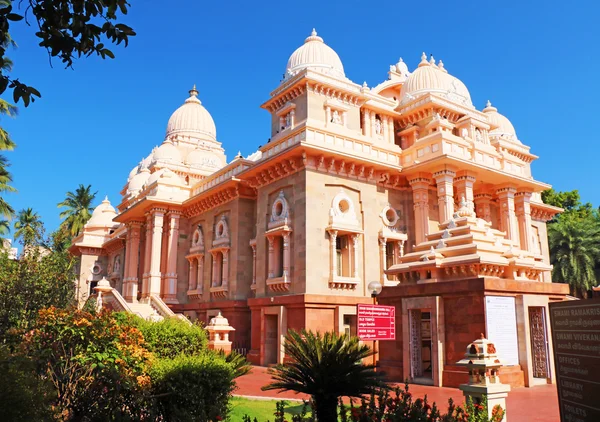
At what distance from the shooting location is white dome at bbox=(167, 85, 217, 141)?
3984 cm

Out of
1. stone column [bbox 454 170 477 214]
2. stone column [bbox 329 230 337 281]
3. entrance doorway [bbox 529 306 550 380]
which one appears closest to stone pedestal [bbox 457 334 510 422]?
entrance doorway [bbox 529 306 550 380]

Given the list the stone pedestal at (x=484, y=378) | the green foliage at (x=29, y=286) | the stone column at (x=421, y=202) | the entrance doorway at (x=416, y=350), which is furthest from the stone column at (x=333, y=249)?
the stone pedestal at (x=484, y=378)

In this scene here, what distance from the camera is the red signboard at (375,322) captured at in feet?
37.8

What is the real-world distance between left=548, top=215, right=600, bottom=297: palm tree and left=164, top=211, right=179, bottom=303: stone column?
27.4m

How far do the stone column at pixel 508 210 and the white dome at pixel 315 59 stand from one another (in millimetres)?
9605

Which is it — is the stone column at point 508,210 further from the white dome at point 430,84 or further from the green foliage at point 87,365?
the green foliage at point 87,365

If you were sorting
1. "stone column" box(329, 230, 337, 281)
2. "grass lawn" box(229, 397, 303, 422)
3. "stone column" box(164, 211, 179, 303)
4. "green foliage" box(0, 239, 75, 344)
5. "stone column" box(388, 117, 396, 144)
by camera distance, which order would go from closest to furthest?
"grass lawn" box(229, 397, 303, 422) → "green foliage" box(0, 239, 75, 344) → "stone column" box(329, 230, 337, 281) → "stone column" box(388, 117, 396, 144) → "stone column" box(164, 211, 179, 303)

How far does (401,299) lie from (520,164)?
44.4 ft

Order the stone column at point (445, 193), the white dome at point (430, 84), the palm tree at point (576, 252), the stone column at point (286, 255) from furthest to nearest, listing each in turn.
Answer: the palm tree at point (576, 252) < the white dome at point (430, 84) < the stone column at point (445, 193) < the stone column at point (286, 255)

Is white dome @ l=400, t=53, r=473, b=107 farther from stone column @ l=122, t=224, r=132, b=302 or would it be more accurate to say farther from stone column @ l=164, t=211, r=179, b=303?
stone column @ l=122, t=224, r=132, b=302

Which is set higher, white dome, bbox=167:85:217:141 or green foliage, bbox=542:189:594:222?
white dome, bbox=167:85:217:141

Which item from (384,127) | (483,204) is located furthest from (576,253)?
(384,127)

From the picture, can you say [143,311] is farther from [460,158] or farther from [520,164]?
[520,164]

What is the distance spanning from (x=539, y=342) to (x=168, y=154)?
27800 millimetres
